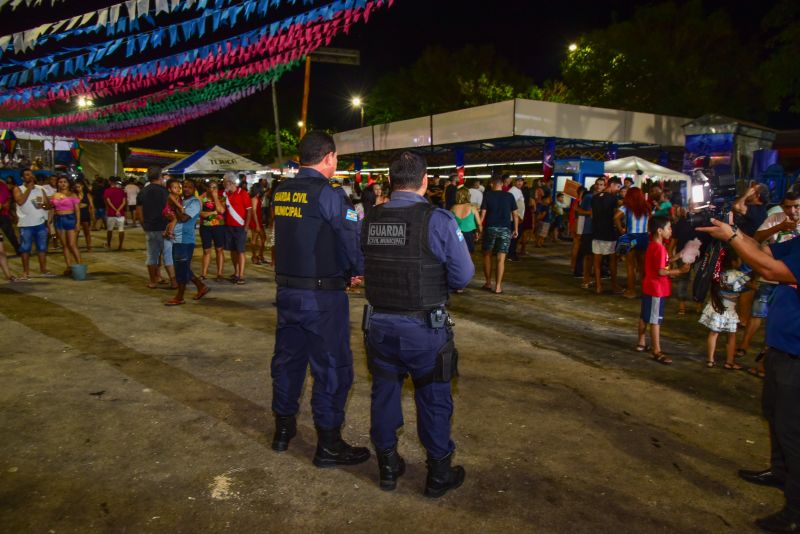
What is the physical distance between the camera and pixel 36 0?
6027 mm

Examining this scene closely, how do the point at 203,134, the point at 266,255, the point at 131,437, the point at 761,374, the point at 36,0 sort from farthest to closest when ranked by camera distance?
the point at 203,134, the point at 266,255, the point at 36,0, the point at 761,374, the point at 131,437

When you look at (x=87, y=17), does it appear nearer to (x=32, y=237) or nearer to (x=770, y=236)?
(x=32, y=237)

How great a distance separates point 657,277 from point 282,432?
4089mm

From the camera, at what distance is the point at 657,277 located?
5.66 metres

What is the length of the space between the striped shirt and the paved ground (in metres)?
2.36

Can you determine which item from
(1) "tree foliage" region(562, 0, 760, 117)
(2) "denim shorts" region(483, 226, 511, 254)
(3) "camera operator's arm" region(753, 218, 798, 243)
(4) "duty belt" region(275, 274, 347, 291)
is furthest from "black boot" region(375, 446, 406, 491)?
(1) "tree foliage" region(562, 0, 760, 117)

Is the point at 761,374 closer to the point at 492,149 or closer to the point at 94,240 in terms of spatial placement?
the point at 94,240

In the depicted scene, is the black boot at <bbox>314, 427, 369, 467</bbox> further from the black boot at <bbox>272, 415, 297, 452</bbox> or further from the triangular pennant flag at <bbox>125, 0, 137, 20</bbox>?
the triangular pennant flag at <bbox>125, 0, 137, 20</bbox>

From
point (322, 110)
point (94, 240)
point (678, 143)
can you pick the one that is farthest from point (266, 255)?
point (322, 110)

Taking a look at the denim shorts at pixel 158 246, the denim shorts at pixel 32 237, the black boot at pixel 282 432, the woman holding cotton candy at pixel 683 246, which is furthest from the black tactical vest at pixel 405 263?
the denim shorts at pixel 32 237

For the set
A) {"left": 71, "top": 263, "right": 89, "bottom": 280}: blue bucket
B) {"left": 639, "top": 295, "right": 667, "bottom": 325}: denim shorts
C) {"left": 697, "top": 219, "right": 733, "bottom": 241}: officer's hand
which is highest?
{"left": 697, "top": 219, "right": 733, "bottom": 241}: officer's hand

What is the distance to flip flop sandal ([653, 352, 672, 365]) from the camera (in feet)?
19.0

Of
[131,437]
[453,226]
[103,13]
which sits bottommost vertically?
[131,437]

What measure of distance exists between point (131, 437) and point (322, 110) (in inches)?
2558
